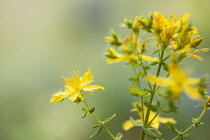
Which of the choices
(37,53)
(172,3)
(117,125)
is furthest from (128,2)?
(117,125)

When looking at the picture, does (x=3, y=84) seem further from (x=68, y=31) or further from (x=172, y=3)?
(x=172, y=3)

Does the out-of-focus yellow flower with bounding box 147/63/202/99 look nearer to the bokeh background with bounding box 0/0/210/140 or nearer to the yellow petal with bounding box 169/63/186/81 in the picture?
the yellow petal with bounding box 169/63/186/81

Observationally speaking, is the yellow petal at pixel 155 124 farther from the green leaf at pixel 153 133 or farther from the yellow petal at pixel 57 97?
the yellow petal at pixel 57 97

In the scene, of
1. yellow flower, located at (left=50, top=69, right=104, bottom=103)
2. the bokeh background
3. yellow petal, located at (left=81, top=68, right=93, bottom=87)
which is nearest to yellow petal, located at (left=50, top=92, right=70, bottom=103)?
yellow flower, located at (left=50, top=69, right=104, bottom=103)

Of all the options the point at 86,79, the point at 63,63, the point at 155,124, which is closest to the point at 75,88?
the point at 86,79

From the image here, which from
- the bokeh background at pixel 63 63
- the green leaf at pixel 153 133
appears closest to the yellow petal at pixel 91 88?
the green leaf at pixel 153 133

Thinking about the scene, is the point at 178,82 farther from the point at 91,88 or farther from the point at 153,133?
the point at 91,88
